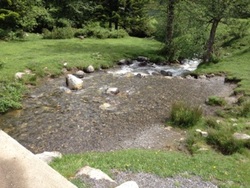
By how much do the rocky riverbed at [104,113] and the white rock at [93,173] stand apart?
138 inches

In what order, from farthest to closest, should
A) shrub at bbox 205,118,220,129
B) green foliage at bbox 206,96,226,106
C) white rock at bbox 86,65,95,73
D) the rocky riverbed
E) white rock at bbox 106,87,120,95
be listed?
white rock at bbox 86,65,95,73 < white rock at bbox 106,87,120,95 < green foliage at bbox 206,96,226,106 < shrub at bbox 205,118,220,129 < the rocky riverbed

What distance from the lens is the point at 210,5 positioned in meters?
22.8

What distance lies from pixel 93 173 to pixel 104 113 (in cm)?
704

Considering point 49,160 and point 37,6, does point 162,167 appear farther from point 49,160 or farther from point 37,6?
point 37,6

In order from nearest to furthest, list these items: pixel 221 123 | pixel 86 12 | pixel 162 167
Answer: pixel 162 167 < pixel 221 123 < pixel 86 12

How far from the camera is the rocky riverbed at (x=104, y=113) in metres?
12.0

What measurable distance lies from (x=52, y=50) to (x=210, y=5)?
498 inches

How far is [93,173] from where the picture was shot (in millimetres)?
7598

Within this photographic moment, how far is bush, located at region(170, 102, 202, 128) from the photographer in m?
13.3

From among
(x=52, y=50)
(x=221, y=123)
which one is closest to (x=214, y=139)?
(x=221, y=123)

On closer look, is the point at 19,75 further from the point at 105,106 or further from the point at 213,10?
the point at 213,10

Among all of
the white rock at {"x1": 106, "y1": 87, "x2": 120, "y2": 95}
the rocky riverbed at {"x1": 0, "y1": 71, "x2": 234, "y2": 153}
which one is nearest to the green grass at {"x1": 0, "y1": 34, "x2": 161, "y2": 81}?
the rocky riverbed at {"x1": 0, "y1": 71, "x2": 234, "y2": 153}

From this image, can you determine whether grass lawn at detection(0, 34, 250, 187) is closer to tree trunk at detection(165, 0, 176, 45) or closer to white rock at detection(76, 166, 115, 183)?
white rock at detection(76, 166, 115, 183)

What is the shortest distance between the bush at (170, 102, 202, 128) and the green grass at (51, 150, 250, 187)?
320 centimetres
